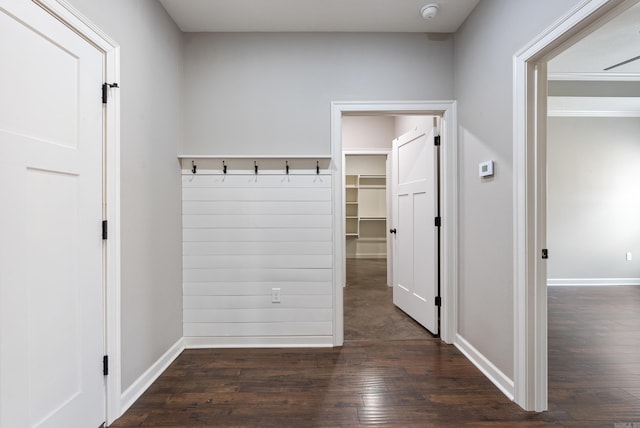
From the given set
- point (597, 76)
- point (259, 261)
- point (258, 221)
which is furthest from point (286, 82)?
point (597, 76)

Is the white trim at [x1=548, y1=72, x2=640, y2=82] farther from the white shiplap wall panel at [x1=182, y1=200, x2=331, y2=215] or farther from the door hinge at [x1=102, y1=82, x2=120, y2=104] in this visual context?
the door hinge at [x1=102, y1=82, x2=120, y2=104]

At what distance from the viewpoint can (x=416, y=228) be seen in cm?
322

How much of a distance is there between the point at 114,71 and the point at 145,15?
0.64 metres

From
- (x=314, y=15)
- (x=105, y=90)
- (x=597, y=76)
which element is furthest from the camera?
(x=597, y=76)

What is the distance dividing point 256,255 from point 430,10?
7.99ft

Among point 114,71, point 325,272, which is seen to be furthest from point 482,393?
point 114,71

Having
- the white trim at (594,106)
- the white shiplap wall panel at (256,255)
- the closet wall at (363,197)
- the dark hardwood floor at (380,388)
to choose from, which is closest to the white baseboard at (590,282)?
the dark hardwood floor at (380,388)

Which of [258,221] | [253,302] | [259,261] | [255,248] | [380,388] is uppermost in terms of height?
[258,221]

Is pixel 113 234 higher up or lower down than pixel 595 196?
lower down

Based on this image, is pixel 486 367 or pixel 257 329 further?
pixel 257 329

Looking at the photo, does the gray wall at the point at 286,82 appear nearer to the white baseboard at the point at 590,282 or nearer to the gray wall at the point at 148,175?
the gray wall at the point at 148,175

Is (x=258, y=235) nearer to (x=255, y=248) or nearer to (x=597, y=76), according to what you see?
(x=255, y=248)

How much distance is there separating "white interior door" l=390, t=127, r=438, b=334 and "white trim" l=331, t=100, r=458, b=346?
0.41ft

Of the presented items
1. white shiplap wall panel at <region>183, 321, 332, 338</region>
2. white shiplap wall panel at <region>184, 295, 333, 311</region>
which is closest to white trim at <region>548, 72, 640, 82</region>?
white shiplap wall panel at <region>184, 295, 333, 311</region>
